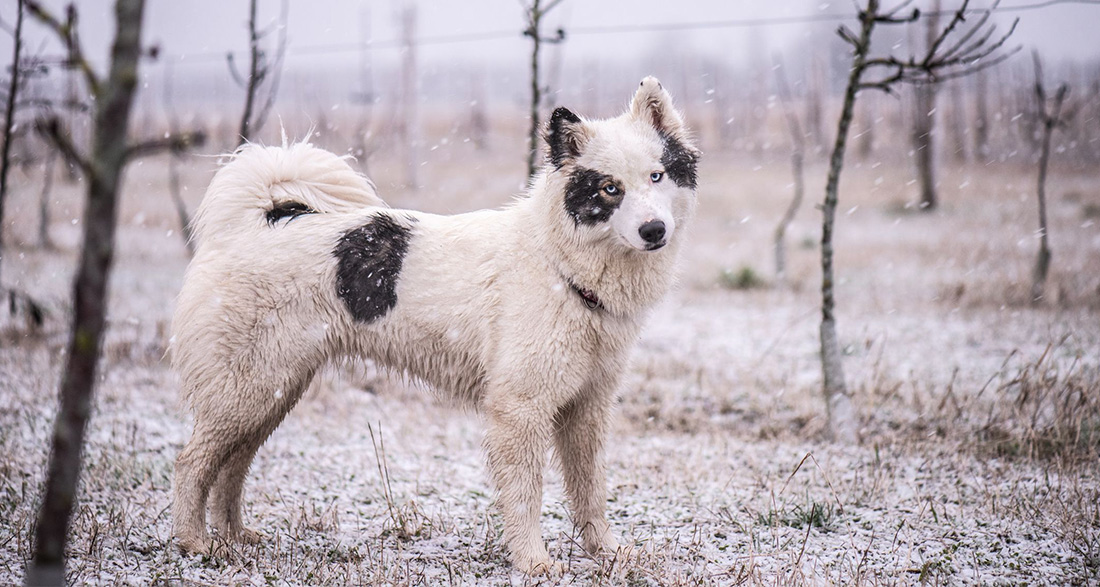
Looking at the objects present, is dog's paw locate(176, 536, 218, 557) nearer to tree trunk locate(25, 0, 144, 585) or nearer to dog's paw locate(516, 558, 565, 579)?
dog's paw locate(516, 558, 565, 579)

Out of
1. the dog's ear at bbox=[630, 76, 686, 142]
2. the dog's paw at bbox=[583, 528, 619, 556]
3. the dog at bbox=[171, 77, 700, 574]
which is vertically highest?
the dog's ear at bbox=[630, 76, 686, 142]

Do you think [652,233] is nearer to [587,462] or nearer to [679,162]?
[679,162]

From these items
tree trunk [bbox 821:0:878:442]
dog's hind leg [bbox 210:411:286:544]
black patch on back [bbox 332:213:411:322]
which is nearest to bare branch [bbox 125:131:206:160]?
black patch on back [bbox 332:213:411:322]

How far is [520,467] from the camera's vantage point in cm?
343

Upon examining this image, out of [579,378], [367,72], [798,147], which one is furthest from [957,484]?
[367,72]

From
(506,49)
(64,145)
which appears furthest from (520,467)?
(506,49)

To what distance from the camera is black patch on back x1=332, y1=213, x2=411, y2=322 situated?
355cm

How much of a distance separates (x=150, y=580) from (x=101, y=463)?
177 cm

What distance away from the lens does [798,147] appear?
13789 mm

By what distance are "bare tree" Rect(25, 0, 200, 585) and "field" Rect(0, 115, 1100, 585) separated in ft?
5.61

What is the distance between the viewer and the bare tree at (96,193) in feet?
5.55

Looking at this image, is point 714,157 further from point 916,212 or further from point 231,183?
point 231,183

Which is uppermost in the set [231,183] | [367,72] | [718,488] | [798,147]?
[367,72]

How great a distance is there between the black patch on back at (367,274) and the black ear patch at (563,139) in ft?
2.86
